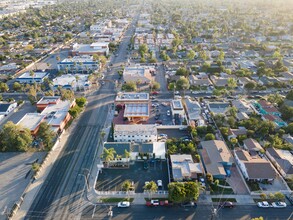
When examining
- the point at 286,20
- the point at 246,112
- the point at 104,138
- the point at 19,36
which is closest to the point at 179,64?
the point at 246,112

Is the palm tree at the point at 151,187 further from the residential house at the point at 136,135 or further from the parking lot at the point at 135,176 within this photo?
the residential house at the point at 136,135

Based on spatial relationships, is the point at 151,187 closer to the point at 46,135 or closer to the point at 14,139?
the point at 46,135

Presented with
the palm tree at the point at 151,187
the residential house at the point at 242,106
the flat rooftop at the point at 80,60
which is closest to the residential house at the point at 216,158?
the palm tree at the point at 151,187

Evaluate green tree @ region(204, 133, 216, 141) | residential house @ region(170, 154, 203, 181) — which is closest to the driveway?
residential house @ region(170, 154, 203, 181)

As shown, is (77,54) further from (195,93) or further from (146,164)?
(146,164)

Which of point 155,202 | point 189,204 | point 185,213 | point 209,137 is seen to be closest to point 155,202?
point 155,202
